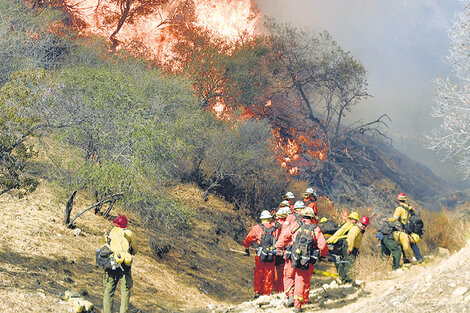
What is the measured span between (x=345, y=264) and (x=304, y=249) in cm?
231

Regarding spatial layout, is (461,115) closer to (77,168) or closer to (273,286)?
(273,286)

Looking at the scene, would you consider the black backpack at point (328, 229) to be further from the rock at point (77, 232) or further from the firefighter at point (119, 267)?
the rock at point (77, 232)

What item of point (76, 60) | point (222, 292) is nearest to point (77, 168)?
point (222, 292)

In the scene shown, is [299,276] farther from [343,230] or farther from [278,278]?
[278,278]

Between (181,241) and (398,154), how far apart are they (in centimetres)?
5267

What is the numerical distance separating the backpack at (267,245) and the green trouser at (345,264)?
1528 mm

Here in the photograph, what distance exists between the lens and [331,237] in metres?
11.9

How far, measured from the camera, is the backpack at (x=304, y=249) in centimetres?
962

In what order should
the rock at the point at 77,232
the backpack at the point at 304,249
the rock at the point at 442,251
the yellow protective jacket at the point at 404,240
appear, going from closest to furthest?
the backpack at the point at 304,249, the yellow protective jacket at the point at 404,240, the rock at the point at 77,232, the rock at the point at 442,251

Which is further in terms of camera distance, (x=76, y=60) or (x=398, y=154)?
(x=398, y=154)

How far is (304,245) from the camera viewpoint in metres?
9.67

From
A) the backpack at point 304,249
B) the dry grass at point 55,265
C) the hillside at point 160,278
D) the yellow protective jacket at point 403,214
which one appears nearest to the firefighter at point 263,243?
the hillside at point 160,278

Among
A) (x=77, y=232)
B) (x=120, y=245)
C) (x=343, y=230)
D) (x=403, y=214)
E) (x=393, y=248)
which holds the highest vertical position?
(x=403, y=214)

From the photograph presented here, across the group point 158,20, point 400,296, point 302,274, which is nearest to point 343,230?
point 302,274
